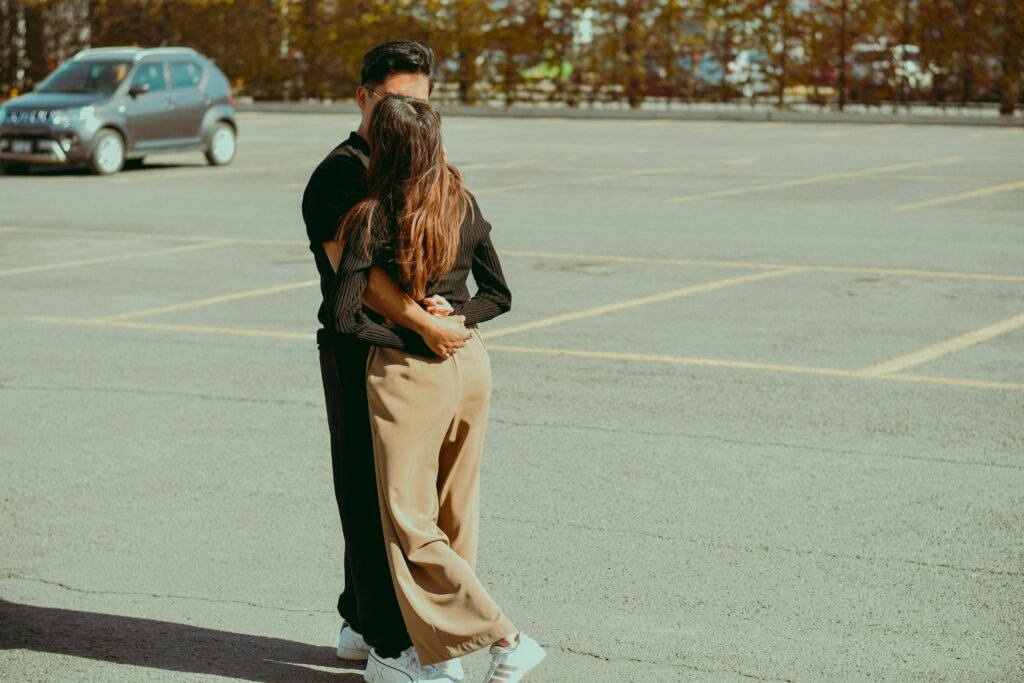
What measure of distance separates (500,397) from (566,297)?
3227 mm

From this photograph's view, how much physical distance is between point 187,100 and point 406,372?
19.5 m

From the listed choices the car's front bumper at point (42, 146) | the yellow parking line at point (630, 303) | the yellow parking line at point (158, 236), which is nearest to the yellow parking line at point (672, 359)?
the yellow parking line at point (630, 303)

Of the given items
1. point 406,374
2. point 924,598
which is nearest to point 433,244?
point 406,374

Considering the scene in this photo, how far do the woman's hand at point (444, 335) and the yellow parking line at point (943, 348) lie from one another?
4.80 meters

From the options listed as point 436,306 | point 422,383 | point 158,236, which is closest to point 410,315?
point 436,306

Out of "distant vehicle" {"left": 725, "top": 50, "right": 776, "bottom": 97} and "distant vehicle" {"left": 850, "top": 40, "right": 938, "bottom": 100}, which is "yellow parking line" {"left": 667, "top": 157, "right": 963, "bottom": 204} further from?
"distant vehicle" {"left": 725, "top": 50, "right": 776, "bottom": 97}

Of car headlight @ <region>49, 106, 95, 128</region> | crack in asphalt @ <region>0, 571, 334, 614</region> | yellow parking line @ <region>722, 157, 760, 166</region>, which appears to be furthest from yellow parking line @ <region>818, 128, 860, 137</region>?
crack in asphalt @ <region>0, 571, 334, 614</region>

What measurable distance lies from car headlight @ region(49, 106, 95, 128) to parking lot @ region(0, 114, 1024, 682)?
635cm

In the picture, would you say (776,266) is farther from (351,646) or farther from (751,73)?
(751,73)

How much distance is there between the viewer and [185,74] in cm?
2306

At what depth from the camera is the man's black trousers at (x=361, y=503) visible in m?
4.16

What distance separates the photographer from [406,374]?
4012 millimetres

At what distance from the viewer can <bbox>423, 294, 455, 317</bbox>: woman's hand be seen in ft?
13.2

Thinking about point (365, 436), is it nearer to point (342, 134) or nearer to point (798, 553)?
point (798, 553)
